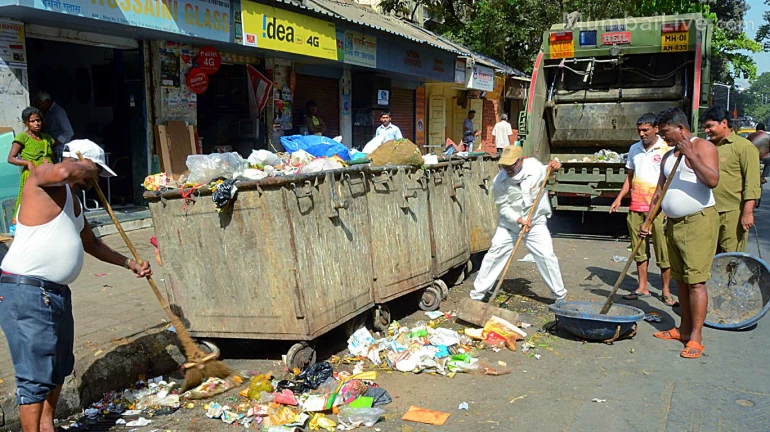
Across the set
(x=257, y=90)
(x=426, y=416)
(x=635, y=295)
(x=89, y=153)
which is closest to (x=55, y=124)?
(x=257, y=90)

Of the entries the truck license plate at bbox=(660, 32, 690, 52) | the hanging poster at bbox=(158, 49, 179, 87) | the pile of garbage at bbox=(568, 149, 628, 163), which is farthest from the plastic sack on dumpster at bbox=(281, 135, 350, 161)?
the truck license plate at bbox=(660, 32, 690, 52)

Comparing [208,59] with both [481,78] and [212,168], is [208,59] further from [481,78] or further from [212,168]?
[481,78]

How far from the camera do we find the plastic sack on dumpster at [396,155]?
5820 mm

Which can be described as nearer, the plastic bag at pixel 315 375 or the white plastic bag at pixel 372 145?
the plastic bag at pixel 315 375

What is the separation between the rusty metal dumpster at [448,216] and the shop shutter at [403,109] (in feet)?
34.6

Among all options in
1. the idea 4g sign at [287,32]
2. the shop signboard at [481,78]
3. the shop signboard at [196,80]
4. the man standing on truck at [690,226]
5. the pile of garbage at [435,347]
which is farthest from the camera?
the shop signboard at [481,78]

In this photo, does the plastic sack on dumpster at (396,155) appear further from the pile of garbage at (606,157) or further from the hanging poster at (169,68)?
the hanging poster at (169,68)

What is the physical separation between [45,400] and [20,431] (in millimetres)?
601

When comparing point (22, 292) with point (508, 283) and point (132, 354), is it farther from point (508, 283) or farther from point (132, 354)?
point (508, 283)

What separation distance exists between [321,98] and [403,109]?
447cm

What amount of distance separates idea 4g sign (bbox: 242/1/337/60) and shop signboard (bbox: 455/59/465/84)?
649 cm

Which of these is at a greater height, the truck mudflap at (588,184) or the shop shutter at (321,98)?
the shop shutter at (321,98)

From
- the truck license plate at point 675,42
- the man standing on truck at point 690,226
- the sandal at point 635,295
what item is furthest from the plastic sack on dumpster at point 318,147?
the truck license plate at point 675,42

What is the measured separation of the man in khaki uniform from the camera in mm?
5750
